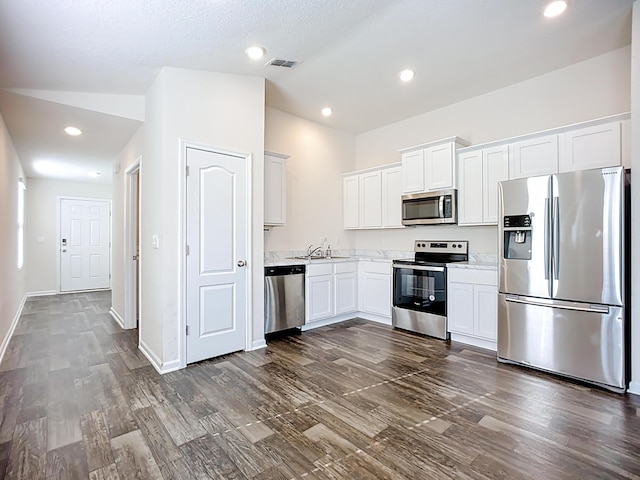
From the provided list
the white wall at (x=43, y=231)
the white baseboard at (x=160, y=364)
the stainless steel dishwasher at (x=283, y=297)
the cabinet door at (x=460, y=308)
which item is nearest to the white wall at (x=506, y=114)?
the cabinet door at (x=460, y=308)

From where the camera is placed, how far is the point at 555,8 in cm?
254

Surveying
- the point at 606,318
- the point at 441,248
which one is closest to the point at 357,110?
the point at 441,248

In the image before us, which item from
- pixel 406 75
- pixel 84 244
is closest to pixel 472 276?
pixel 406 75

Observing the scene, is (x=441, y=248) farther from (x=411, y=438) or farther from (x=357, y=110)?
(x=411, y=438)

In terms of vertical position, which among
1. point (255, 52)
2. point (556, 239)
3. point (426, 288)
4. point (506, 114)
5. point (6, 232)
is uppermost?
point (255, 52)

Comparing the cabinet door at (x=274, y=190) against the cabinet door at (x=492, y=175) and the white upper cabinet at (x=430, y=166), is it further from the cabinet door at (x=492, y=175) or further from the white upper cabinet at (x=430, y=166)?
the cabinet door at (x=492, y=175)

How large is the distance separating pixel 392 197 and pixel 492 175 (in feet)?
4.57

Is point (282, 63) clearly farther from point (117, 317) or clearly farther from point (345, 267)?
point (117, 317)

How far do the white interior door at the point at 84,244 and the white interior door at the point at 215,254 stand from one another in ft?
20.0

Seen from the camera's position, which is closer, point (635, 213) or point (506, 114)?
point (635, 213)

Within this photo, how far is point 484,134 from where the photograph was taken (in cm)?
418

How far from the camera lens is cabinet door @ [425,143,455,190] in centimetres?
408

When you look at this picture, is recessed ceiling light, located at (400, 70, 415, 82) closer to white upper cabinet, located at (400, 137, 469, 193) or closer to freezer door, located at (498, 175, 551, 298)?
white upper cabinet, located at (400, 137, 469, 193)

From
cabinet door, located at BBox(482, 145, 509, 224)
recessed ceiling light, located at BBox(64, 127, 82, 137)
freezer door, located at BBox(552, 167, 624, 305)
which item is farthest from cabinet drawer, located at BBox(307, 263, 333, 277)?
recessed ceiling light, located at BBox(64, 127, 82, 137)
